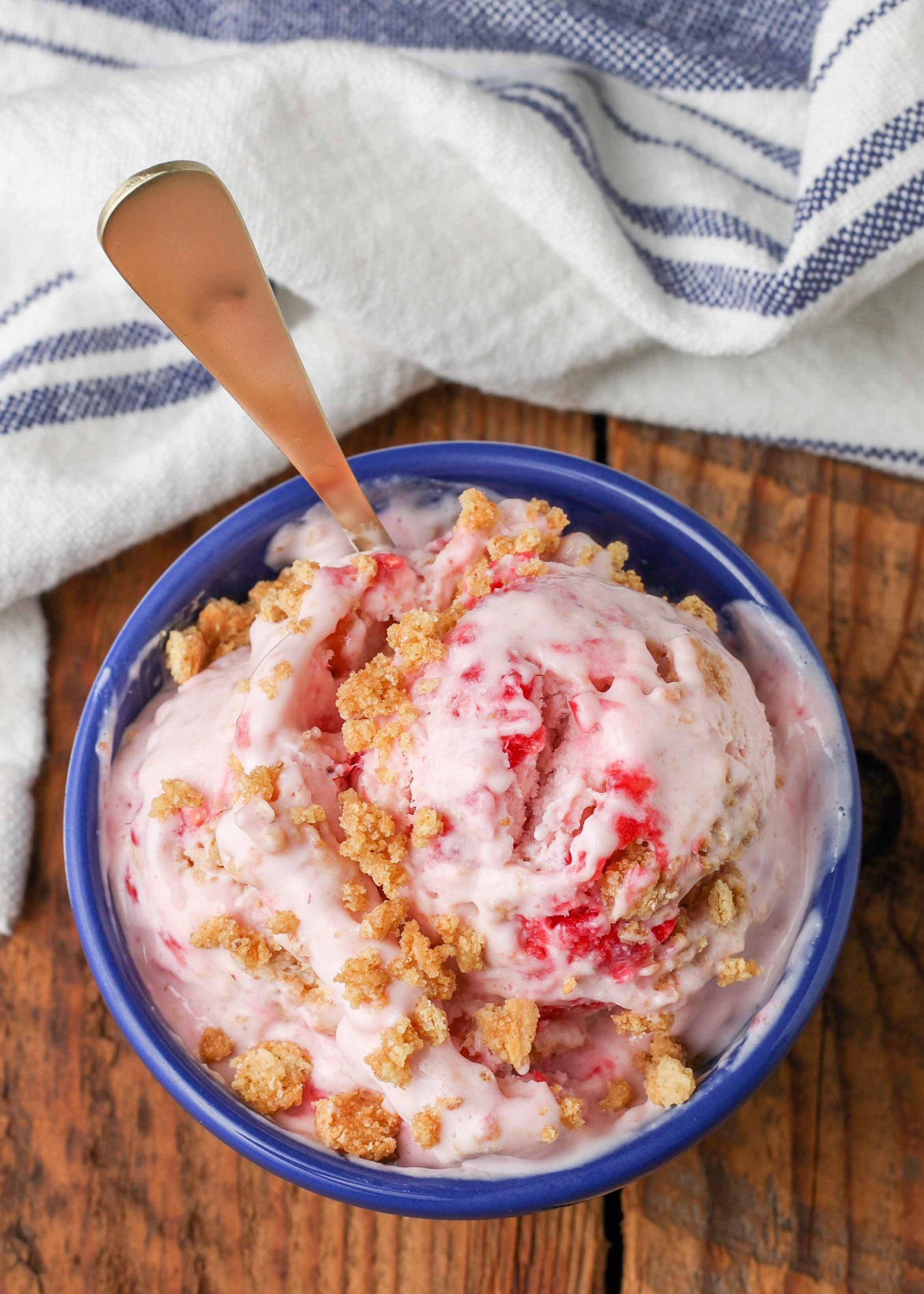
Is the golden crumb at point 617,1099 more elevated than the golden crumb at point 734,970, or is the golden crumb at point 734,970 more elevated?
the golden crumb at point 734,970

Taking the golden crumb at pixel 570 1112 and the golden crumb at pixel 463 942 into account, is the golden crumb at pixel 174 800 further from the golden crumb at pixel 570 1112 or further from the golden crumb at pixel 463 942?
the golden crumb at pixel 570 1112

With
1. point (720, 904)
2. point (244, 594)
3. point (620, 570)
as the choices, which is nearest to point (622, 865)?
point (720, 904)

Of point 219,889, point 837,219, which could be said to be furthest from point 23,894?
point 837,219

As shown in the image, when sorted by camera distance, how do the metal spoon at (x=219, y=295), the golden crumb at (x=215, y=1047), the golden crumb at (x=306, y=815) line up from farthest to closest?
the golden crumb at (x=215, y=1047) < the golden crumb at (x=306, y=815) < the metal spoon at (x=219, y=295)

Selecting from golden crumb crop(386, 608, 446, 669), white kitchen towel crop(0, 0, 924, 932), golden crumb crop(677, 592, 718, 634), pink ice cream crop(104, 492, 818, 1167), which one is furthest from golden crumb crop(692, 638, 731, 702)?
white kitchen towel crop(0, 0, 924, 932)

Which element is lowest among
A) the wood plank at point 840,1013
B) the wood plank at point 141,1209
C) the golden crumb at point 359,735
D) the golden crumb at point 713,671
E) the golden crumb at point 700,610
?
the wood plank at point 141,1209

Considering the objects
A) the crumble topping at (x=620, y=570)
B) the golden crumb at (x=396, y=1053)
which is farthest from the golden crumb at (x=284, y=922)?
→ the crumble topping at (x=620, y=570)
